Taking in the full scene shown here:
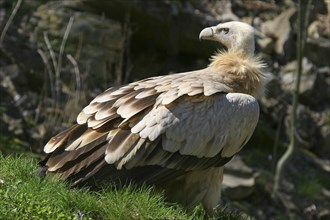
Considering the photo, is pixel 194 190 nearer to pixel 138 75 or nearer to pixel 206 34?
pixel 206 34

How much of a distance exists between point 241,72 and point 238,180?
23.1 ft

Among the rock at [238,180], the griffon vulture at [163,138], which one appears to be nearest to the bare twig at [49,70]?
the rock at [238,180]

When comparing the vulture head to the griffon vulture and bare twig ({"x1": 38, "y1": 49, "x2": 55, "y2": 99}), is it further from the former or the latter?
bare twig ({"x1": 38, "y1": 49, "x2": 55, "y2": 99})

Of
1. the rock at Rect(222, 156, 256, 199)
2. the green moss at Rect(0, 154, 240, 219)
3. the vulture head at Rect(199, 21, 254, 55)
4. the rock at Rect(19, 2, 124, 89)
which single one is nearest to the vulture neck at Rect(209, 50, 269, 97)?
the vulture head at Rect(199, 21, 254, 55)

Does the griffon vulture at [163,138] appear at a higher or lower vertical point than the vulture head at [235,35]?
lower

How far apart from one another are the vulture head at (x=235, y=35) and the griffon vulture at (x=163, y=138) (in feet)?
3.44

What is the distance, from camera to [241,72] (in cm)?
885

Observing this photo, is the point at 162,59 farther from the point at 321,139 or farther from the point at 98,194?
the point at 98,194

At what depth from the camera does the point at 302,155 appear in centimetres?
1820

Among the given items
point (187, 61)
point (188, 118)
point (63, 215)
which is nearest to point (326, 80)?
point (187, 61)

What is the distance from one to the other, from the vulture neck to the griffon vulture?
25cm

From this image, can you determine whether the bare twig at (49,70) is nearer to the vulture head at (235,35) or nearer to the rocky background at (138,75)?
the rocky background at (138,75)

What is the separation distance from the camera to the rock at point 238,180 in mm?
15305

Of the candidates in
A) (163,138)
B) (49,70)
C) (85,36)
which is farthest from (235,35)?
(85,36)
